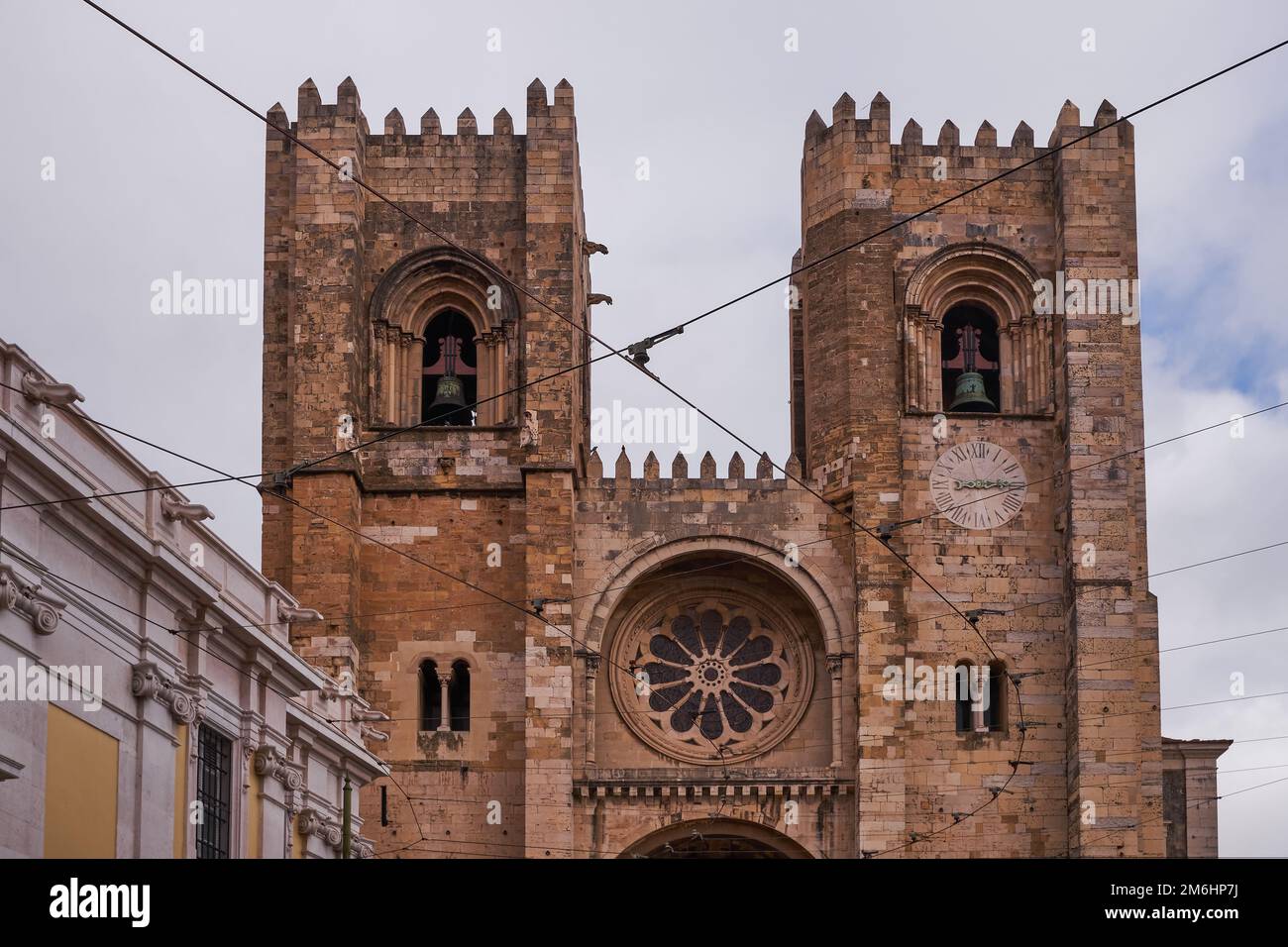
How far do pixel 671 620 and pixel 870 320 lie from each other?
19.4 ft

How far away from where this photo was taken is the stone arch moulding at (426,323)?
43.6 metres

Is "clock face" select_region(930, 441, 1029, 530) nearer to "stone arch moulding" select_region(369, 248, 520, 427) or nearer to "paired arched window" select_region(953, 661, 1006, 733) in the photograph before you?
"paired arched window" select_region(953, 661, 1006, 733)

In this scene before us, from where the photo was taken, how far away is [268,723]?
2955 cm

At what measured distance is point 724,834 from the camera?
41.9 metres

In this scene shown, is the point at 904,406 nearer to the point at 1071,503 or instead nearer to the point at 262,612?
the point at 1071,503

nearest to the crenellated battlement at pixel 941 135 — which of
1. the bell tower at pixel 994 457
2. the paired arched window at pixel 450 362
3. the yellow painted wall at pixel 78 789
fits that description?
the bell tower at pixel 994 457

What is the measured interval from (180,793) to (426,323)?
1858 cm

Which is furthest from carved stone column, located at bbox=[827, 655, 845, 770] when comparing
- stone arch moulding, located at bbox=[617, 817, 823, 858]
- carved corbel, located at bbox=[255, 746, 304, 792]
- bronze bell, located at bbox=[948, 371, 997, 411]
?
carved corbel, located at bbox=[255, 746, 304, 792]

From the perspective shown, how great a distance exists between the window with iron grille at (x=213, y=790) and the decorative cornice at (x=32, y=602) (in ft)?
14.7

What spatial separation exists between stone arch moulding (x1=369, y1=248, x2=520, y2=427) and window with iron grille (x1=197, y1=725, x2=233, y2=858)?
51.2 ft

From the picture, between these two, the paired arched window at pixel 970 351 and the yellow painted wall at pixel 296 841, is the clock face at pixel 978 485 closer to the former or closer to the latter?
the paired arched window at pixel 970 351

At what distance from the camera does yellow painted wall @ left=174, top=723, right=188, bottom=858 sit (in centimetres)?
2655
